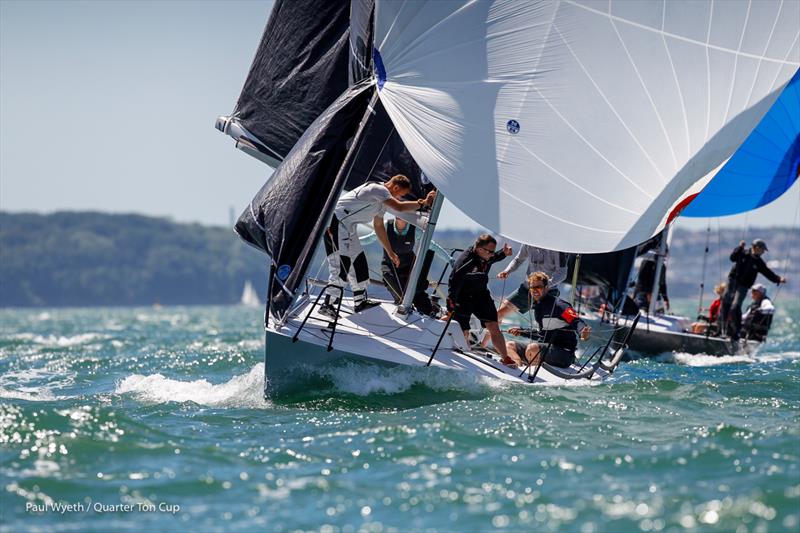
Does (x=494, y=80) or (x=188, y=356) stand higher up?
(x=494, y=80)

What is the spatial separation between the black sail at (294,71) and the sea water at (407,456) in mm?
3251

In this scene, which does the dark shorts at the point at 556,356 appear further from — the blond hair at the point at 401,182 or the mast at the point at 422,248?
the blond hair at the point at 401,182

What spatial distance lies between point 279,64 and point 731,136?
16.6 ft

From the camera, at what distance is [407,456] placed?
22.5 ft

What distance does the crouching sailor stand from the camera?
9.66m

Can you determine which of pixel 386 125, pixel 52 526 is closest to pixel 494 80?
pixel 386 125

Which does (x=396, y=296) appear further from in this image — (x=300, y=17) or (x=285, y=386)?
(x=300, y=17)

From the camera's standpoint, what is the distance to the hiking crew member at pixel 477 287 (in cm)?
953

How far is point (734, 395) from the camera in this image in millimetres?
9320

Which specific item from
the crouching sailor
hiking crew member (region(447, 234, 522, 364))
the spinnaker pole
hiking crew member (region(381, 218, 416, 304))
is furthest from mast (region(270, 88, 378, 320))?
the crouching sailor

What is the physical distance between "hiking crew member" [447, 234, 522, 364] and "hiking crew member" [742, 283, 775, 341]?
8.18 meters

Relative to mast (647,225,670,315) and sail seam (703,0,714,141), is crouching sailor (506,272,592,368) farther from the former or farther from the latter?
mast (647,225,670,315)

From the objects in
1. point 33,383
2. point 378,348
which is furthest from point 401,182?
point 33,383

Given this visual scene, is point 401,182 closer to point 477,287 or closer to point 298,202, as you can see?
point 298,202
